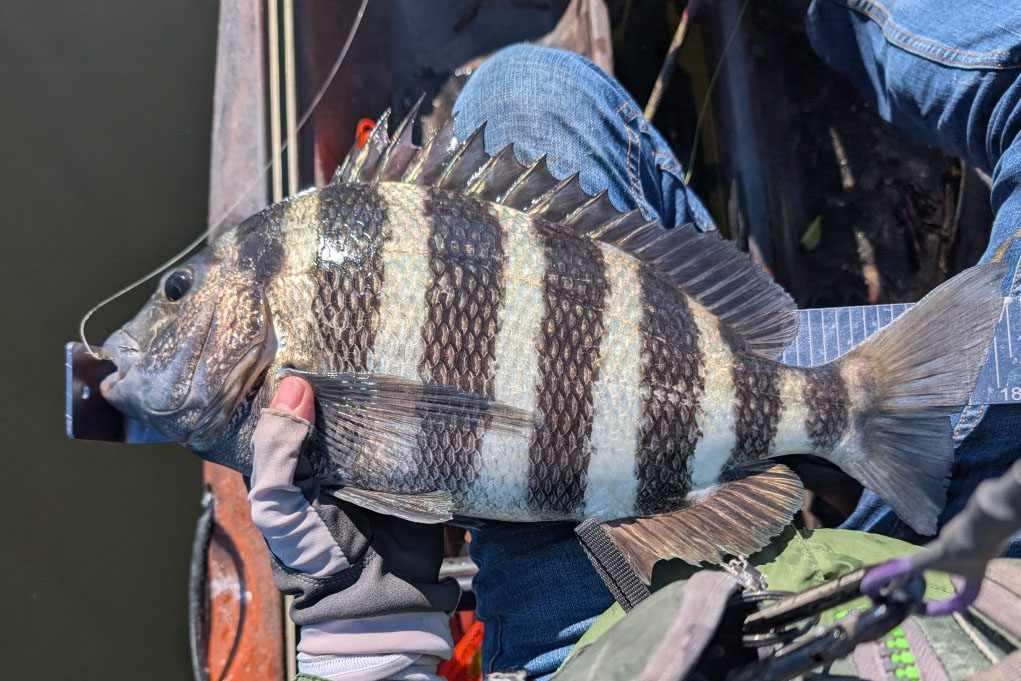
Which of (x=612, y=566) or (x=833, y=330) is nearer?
(x=612, y=566)

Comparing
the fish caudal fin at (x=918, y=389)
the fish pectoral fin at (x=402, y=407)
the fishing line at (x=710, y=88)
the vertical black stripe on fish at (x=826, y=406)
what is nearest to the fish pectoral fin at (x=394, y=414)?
the fish pectoral fin at (x=402, y=407)

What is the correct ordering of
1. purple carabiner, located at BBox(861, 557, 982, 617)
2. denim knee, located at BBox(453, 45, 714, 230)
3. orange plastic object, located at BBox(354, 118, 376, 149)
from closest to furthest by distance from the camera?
purple carabiner, located at BBox(861, 557, 982, 617) → denim knee, located at BBox(453, 45, 714, 230) → orange plastic object, located at BBox(354, 118, 376, 149)

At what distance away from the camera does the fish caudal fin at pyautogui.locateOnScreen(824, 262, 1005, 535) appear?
3.87 feet

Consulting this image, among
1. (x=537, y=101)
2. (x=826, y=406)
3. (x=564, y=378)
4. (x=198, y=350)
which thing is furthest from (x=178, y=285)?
(x=826, y=406)

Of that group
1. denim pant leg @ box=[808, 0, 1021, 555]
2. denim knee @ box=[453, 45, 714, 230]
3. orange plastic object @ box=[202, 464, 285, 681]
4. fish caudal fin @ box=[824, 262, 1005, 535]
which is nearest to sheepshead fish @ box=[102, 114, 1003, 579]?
fish caudal fin @ box=[824, 262, 1005, 535]

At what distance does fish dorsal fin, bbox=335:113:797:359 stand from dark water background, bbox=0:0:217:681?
5.67ft

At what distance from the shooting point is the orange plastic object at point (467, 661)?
1.69m

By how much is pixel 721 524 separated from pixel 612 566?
0.22 m

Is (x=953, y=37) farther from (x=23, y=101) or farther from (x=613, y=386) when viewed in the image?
(x=23, y=101)

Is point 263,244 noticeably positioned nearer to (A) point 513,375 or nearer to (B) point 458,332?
(B) point 458,332

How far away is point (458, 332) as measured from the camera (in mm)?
1215

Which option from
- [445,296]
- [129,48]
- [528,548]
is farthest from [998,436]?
[129,48]

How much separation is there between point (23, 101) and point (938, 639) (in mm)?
3244

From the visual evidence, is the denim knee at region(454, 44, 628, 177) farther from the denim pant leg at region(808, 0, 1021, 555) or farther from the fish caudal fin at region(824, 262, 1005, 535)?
the fish caudal fin at region(824, 262, 1005, 535)
